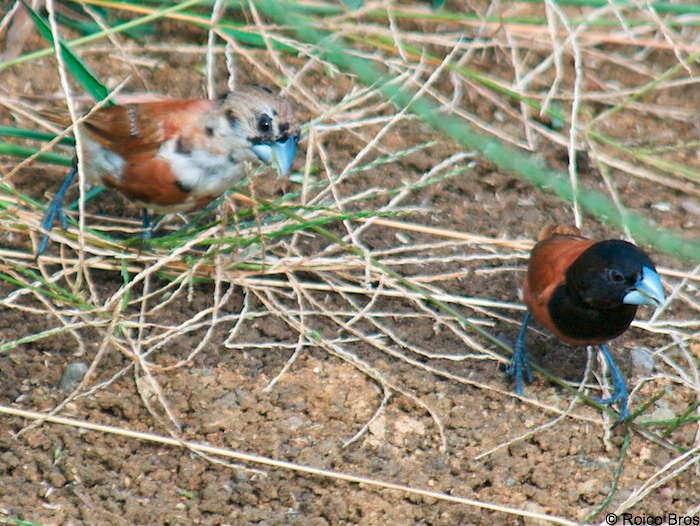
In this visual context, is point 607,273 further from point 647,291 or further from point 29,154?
point 29,154

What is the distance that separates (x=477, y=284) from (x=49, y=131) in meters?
1.65

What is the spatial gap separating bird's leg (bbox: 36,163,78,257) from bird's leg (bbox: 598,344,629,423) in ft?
5.97

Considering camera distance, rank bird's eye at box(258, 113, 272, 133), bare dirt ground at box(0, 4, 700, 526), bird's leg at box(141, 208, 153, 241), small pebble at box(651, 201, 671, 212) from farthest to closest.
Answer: small pebble at box(651, 201, 671, 212)
bird's leg at box(141, 208, 153, 241)
bird's eye at box(258, 113, 272, 133)
bare dirt ground at box(0, 4, 700, 526)

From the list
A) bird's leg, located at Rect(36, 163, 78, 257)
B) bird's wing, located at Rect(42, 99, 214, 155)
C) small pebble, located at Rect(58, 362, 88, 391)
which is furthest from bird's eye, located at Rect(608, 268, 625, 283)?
bird's leg, located at Rect(36, 163, 78, 257)

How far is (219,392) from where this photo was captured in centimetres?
332

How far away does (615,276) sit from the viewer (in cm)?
329

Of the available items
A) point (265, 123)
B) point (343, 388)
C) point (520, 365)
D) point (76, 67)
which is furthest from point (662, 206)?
point (76, 67)

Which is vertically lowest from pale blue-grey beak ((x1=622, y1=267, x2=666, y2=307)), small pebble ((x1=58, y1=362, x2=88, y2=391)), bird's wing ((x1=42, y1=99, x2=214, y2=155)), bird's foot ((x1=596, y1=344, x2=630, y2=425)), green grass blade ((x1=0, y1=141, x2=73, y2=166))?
bird's foot ((x1=596, y1=344, x2=630, y2=425))

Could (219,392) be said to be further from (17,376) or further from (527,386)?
(527,386)

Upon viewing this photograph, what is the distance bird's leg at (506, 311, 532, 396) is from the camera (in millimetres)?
3459

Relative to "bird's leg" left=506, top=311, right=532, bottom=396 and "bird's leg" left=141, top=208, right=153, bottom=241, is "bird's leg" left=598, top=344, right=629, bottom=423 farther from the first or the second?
"bird's leg" left=141, top=208, right=153, bottom=241

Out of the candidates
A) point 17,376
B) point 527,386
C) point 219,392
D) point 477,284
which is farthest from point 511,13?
point 17,376

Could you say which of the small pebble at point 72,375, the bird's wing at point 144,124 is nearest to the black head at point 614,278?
the bird's wing at point 144,124

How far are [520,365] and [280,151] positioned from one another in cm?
102
